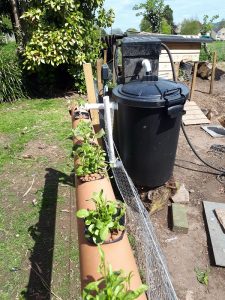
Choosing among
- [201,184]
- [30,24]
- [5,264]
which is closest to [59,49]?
[30,24]

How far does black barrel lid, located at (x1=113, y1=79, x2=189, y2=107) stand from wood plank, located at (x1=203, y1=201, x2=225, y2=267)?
1599 millimetres

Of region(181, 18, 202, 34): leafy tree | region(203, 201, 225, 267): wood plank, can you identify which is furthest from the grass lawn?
region(181, 18, 202, 34): leafy tree

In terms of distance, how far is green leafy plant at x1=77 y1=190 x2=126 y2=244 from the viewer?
5.74ft

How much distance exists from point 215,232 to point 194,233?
0.81ft

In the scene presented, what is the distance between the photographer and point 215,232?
3.58 m

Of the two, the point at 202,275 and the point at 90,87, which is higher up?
the point at 90,87

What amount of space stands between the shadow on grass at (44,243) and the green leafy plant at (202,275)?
1500 millimetres

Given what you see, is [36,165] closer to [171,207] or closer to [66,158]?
[66,158]

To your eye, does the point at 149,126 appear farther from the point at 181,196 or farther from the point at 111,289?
the point at 111,289

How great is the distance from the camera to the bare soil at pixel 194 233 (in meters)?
2.95

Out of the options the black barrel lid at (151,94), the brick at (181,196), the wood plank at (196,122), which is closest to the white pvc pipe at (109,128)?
the black barrel lid at (151,94)

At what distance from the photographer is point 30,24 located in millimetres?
7836

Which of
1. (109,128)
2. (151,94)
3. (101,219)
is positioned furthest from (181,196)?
(101,219)

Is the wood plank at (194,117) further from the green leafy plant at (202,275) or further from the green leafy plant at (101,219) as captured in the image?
the green leafy plant at (101,219)
